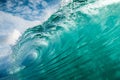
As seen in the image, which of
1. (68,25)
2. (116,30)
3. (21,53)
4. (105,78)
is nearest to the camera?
(105,78)

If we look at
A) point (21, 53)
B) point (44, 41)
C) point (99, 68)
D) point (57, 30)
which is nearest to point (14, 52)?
point (21, 53)

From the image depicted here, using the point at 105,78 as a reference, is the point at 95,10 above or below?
above

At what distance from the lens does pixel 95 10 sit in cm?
2539

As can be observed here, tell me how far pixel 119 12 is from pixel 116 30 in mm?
6577

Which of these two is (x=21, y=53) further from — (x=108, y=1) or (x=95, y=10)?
(x=108, y=1)

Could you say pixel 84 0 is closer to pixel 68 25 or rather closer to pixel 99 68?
pixel 68 25

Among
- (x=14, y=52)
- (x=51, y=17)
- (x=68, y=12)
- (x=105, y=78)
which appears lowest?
(x=105, y=78)

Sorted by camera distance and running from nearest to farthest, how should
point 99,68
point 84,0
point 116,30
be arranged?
point 99,68
point 116,30
point 84,0

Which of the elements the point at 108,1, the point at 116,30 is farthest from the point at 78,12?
the point at 116,30

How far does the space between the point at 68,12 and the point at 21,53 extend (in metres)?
10.1

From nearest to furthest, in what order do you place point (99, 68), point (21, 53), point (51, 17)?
point (99, 68), point (21, 53), point (51, 17)

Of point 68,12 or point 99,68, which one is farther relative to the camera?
point 68,12

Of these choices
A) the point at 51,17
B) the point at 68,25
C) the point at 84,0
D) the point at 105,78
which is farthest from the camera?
the point at 51,17

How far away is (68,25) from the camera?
90.5 feet
